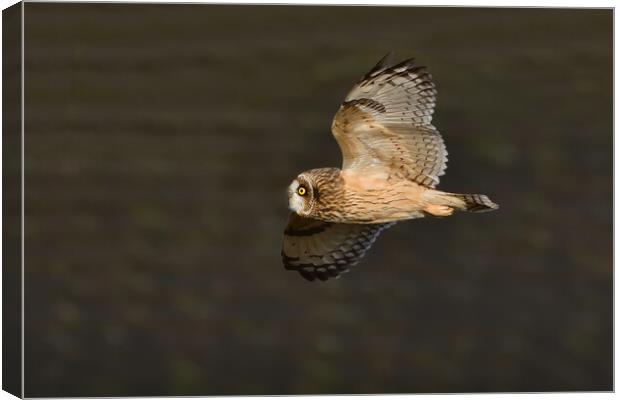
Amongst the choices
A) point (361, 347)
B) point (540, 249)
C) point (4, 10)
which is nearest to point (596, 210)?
point (540, 249)

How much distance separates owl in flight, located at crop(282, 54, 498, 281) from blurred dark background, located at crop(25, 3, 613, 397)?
215 millimetres

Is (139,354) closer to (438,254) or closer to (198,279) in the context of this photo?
(198,279)

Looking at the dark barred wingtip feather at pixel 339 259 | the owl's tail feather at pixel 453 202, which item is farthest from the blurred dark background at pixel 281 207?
the owl's tail feather at pixel 453 202

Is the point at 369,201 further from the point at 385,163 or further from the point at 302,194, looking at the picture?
the point at 302,194

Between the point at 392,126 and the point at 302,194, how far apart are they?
499 mm

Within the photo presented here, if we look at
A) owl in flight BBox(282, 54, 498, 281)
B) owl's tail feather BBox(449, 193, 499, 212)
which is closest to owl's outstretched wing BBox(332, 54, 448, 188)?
owl in flight BBox(282, 54, 498, 281)

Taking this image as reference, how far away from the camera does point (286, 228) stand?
737cm

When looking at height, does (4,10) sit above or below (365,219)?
above

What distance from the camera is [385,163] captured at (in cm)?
711

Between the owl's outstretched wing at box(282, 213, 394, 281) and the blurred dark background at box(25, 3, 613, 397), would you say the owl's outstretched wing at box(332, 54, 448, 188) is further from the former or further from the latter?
the owl's outstretched wing at box(282, 213, 394, 281)

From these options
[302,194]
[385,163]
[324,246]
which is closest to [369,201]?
[385,163]

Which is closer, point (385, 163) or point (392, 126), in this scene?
point (392, 126)

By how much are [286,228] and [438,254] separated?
2.51ft

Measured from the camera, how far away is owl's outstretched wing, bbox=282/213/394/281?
24.3 feet
